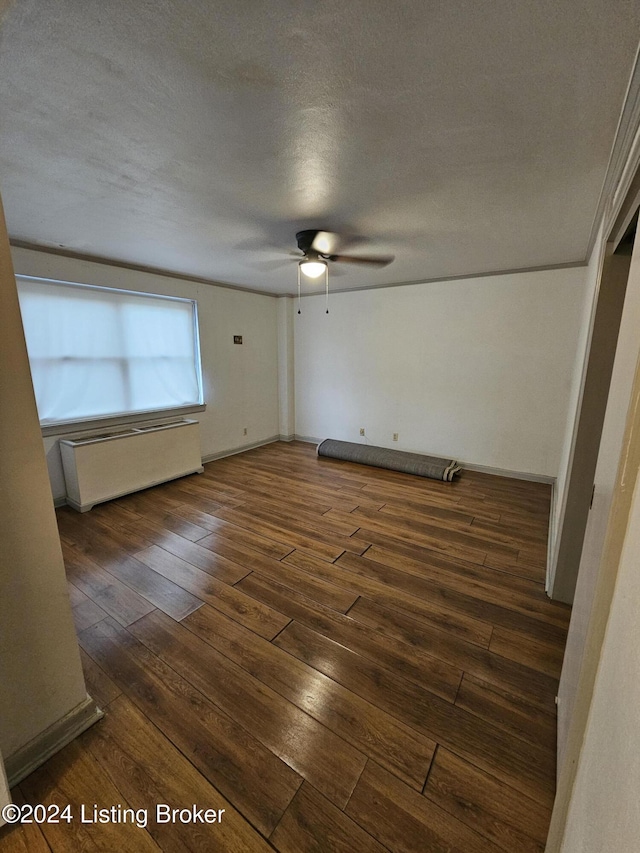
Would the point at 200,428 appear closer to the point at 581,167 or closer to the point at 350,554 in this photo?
the point at 350,554

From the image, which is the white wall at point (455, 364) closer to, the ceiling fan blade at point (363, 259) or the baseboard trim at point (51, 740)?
the ceiling fan blade at point (363, 259)

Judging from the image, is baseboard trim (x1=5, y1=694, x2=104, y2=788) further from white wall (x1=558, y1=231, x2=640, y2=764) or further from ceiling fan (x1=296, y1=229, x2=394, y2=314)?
ceiling fan (x1=296, y1=229, x2=394, y2=314)

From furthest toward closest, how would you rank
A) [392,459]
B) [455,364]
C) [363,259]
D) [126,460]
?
[392,459] → [455,364] → [126,460] → [363,259]

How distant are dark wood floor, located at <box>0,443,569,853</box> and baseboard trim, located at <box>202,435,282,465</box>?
174 cm

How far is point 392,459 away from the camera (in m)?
4.28

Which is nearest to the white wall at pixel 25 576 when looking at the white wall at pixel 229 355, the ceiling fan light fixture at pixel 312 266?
the ceiling fan light fixture at pixel 312 266

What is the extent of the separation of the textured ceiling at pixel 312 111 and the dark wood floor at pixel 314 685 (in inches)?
91.3

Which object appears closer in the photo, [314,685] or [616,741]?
[616,741]

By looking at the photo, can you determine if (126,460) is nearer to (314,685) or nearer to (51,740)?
(51,740)

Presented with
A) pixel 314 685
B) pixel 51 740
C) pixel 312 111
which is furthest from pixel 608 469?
pixel 51 740

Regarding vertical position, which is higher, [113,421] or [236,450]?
[113,421]

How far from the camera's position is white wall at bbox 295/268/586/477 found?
3.55 metres

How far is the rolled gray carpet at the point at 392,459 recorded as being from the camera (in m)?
3.95

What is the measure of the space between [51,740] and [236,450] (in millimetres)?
3875
